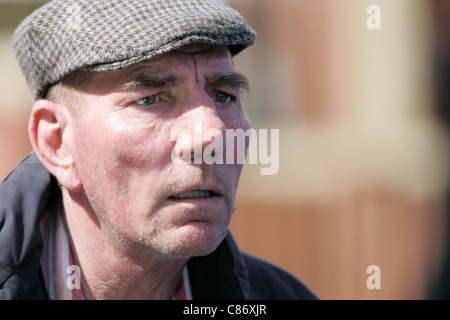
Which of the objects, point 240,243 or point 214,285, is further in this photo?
point 240,243

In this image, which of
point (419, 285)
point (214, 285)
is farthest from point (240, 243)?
point (214, 285)

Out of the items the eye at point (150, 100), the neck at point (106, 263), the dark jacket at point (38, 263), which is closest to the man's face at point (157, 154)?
the eye at point (150, 100)

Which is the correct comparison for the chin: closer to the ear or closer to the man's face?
the man's face

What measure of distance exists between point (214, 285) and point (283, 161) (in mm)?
4691

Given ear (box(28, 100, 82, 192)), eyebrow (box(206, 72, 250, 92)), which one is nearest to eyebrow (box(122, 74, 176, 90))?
eyebrow (box(206, 72, 250, 92))

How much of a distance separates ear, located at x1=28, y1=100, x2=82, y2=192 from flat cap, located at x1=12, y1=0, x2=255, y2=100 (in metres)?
0.12

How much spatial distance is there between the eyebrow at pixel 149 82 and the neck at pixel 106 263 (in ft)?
1.83

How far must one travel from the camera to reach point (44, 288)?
2.61 m

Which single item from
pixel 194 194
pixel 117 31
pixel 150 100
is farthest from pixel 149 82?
pixel 194 194

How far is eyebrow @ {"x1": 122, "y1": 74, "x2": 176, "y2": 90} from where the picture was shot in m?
2.48

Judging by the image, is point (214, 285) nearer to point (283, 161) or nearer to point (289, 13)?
point (283, 161)

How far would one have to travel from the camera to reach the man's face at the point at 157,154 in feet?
8.09

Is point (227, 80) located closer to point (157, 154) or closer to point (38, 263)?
point (157, 154)

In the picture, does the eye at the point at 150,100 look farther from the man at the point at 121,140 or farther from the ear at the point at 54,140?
the ear at the point at 54,140
